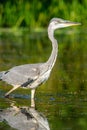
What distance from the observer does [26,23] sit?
29.4 meters

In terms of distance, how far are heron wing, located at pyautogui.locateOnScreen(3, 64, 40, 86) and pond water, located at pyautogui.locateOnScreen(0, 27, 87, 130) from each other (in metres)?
0.31

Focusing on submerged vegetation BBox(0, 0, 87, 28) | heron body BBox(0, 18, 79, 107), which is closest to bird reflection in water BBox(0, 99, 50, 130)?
heron body BBox(0, 18, 79, 107)

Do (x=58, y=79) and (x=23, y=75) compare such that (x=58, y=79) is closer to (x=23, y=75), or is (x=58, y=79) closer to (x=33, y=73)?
(x=23, y=75)

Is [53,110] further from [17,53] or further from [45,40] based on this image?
[45,40]

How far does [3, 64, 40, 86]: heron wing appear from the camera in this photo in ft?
35.1

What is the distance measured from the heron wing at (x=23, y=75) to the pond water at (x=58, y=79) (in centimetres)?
31

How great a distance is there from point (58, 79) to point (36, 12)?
15.7 m

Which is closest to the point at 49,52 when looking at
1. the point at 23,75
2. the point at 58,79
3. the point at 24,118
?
the point at 58,79

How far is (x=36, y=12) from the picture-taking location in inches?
1147

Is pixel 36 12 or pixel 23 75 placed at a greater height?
pixel 36 12

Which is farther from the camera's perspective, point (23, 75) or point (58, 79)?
point (58, 79)

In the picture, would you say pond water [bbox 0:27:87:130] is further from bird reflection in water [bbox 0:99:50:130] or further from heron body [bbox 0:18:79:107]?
heron body [bbox 0:18:79:107]

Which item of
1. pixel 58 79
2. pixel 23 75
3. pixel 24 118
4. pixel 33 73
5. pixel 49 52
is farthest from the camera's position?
pixel 49 52

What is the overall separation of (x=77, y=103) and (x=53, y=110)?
0.70 metres
